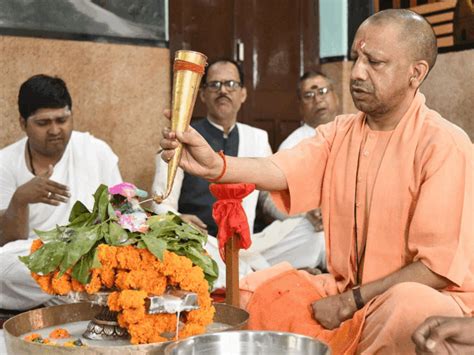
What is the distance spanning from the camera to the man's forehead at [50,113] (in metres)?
4.57

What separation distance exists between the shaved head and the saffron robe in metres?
0.19

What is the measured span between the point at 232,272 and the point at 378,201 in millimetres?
645

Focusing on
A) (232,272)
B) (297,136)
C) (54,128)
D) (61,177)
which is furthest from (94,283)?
(297,136)

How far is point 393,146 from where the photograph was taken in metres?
2.84

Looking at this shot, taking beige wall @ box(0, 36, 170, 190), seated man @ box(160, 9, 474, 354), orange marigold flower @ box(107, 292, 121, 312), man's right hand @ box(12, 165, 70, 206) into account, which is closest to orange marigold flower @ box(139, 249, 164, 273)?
orange marigold flower @ box(107, 292, 121, 312)

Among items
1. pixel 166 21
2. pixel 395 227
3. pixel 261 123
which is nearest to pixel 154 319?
pixel 395 227

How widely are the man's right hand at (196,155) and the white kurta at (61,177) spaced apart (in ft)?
7.32

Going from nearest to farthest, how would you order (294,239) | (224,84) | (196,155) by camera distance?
(196,155) < (224,84) < (294,239)

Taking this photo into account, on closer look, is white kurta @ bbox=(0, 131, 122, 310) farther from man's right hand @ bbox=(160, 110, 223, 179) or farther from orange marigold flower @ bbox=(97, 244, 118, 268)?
orange marigold flower @ bbox=(97, 244, 118, 268)

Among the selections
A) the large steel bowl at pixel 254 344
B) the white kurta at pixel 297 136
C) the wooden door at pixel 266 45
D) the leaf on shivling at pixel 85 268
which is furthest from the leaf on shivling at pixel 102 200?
the wooden door at pixel 266 45

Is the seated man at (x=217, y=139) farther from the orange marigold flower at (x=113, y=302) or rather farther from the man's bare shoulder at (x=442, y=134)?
the orange marigold flower at (x=113, y=302)

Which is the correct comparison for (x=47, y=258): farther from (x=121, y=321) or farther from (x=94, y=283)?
(x=121, y=321)

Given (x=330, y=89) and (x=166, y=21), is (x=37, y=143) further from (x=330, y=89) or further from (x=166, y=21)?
(x=330, y=89)

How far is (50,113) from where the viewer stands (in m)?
4.58
